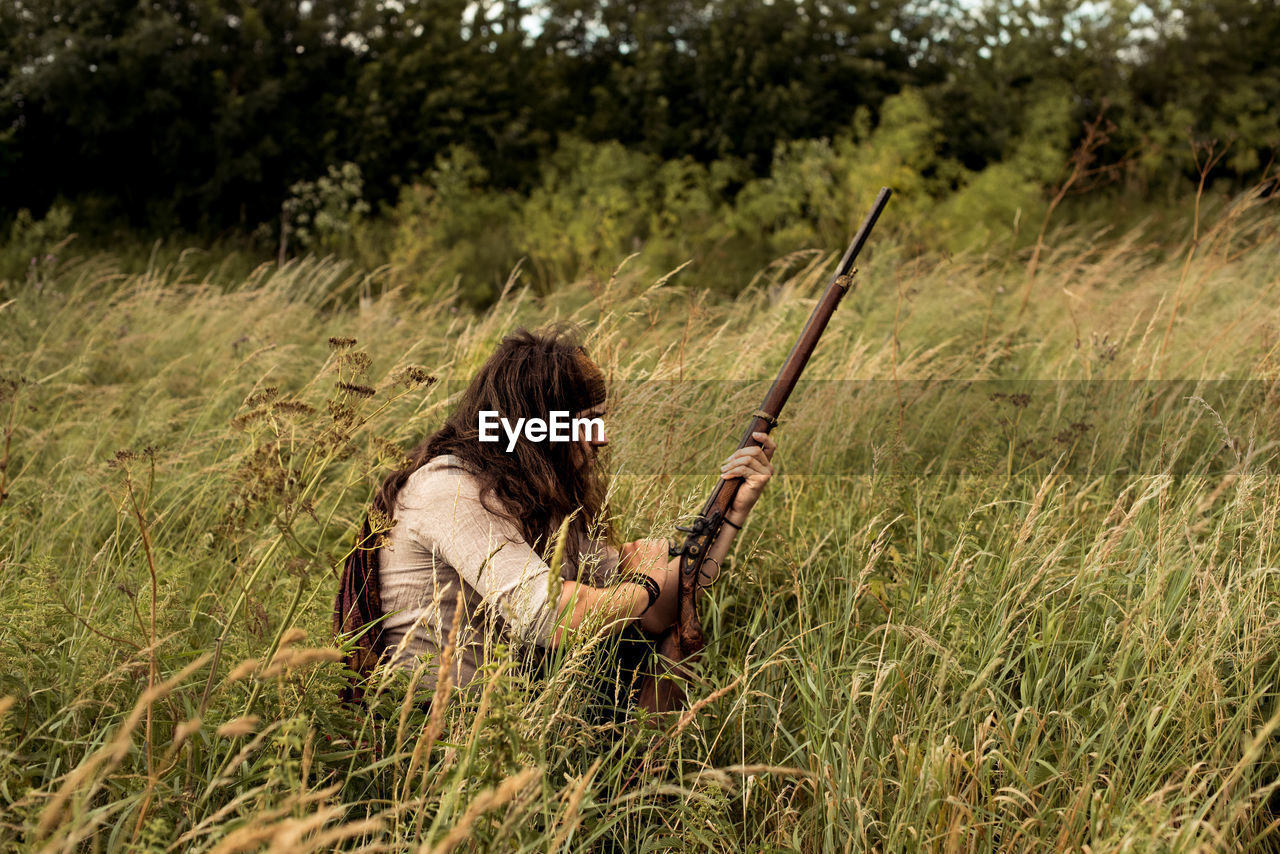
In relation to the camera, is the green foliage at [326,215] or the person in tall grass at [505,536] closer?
the person in tall grass at [505,536]

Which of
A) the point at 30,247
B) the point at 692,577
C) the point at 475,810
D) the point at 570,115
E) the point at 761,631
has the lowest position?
the point at 761,631

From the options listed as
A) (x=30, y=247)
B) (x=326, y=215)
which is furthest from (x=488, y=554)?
(x=30, y=247)

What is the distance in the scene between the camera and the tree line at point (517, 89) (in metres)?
11.4

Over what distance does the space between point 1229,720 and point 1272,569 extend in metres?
0.40

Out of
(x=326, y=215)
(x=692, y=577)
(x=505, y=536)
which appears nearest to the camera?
(x=505, y=536)

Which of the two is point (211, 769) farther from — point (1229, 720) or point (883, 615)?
point (1229, 720)

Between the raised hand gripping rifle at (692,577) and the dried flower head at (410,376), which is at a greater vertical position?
the dried flower head at (410,376)

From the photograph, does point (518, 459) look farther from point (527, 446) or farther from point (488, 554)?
point (488, 554)

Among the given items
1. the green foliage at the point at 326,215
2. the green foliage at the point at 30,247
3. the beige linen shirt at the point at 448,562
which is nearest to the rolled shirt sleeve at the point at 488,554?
the beige linen shirt at the point at 448,562

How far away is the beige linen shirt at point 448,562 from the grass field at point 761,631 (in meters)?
0.16
